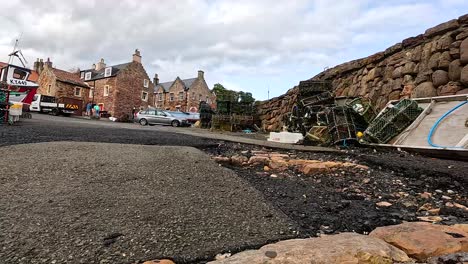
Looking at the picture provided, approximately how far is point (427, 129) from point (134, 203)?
6672 mm

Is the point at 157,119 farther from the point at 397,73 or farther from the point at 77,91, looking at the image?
the point at 397,73

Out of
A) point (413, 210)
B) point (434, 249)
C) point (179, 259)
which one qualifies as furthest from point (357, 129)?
point (179, 259)

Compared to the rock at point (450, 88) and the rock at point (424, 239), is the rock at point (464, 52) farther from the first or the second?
the rock at point (424, 239)

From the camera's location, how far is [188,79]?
47.0m

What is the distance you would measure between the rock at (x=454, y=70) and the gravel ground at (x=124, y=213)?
6837 millimetres

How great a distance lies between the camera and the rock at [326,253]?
65.0 inches

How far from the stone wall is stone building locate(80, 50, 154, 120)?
3161 centimetres

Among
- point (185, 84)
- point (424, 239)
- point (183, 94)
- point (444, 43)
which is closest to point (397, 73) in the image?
point (444, 43)

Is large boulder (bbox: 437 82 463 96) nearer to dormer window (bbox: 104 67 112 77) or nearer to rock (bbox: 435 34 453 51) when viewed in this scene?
rock (bbox: 435 34 453 51)

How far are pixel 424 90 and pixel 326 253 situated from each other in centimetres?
820

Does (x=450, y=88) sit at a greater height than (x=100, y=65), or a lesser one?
lesser

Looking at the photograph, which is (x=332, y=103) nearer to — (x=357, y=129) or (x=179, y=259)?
(x=357, y=129)

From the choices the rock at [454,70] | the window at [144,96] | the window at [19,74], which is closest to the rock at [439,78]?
the rock at [454,70]

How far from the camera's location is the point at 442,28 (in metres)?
8.09
